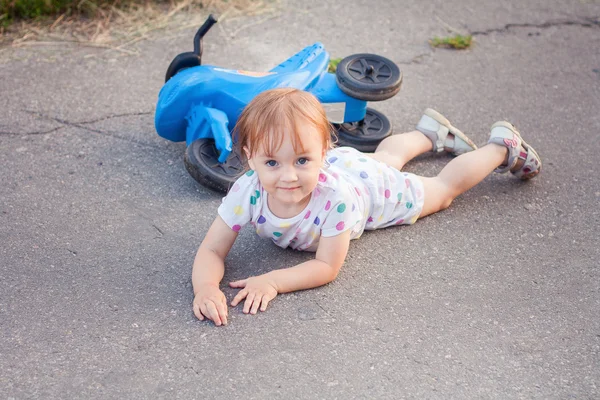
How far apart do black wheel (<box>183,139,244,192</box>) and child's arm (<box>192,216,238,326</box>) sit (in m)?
0.48

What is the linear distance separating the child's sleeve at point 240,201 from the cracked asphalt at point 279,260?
0.75 ft

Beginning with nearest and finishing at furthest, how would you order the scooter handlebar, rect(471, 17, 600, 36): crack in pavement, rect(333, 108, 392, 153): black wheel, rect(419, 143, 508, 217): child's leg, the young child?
the young child < rect(419, 143, 508, 217): child's leg < the scooter handlebar < rect(333, 108, 392, 153): black wheel < rect(471, 17, 600, 36): crack in pavement

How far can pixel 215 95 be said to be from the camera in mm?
3301

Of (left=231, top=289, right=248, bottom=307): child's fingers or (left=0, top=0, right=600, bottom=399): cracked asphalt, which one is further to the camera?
(left=231, top=289, right=248, bottom=307): child's fingers

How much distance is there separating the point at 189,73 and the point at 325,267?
117 cm

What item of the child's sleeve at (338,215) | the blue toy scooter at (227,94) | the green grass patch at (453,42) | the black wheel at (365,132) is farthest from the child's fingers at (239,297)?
the green grass patch at (453,42)

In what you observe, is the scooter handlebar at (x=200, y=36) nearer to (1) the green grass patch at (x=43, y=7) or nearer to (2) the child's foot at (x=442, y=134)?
(2) the child's foot at (x=442, y=134)

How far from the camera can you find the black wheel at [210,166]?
324 centimetres

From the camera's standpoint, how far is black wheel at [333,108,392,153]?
3.56 metres

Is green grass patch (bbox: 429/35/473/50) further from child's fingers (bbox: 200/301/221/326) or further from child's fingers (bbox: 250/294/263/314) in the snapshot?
child's fingers (bbox: 200/301/221/326)

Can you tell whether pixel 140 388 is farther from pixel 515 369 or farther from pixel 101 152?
pixel 101 152

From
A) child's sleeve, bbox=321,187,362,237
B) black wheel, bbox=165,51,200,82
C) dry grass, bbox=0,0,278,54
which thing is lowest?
dry grass, bbox=0,0,278,54

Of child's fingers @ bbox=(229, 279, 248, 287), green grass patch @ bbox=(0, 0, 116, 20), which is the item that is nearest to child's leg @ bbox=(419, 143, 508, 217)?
child's fingers @ bbox=(229, 279, 248, 287)

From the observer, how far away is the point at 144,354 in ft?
8.03
